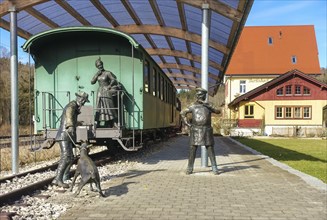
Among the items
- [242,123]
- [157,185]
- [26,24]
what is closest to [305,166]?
[157,185]

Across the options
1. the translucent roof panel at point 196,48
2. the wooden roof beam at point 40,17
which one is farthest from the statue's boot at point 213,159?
the translucent roof panel at point 196,48

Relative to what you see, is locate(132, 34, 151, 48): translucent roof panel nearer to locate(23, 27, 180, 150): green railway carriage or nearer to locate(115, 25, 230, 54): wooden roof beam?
locate(115, 25, 230, 54): wooden roof beam

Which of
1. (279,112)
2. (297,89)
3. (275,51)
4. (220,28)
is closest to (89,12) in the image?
(220,28)

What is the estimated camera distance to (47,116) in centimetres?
1212

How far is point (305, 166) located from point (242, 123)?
3102 cm

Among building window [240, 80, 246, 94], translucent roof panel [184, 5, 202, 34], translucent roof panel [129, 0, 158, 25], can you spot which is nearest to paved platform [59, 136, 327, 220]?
translucent roof panel [184, 5, 202, 34]

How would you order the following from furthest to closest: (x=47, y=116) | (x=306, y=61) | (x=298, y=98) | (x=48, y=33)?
(x=306, y=61)
(x=298, y=98)
(x=47, y=116)
(x=48, y=33)

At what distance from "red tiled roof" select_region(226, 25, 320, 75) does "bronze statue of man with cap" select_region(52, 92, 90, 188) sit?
1784 inches

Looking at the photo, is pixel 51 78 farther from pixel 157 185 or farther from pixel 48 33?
pixel 157 185

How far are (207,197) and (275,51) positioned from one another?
173ft

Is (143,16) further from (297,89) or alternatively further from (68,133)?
(297,89)

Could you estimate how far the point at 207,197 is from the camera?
7.12 meters

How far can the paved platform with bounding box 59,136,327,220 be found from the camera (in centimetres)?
596

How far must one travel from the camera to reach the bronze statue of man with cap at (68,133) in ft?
25.5
